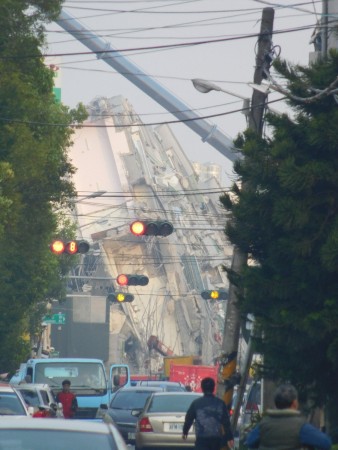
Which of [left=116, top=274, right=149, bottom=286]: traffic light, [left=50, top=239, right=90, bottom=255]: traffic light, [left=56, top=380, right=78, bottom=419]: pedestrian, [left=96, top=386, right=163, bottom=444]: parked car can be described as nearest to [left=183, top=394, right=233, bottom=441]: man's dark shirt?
[left=96, top=386, right=163, bottom=444]: parked car

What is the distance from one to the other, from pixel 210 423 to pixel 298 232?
2.96m

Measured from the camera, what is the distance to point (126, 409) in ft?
96.8

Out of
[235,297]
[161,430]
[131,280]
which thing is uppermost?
[131,280]

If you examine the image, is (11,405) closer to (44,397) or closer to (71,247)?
(44,397)

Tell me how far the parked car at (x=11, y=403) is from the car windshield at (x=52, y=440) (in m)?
10.8

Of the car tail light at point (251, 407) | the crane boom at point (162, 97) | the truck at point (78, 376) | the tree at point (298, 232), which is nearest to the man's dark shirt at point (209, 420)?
the tree at point (298, 232)

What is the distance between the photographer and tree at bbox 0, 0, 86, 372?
97.6 ft

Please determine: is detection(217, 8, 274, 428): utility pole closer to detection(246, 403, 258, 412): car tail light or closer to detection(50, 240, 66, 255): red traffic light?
detection(246, 403, 258, 412): car tail light

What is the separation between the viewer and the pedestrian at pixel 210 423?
53.8 feet

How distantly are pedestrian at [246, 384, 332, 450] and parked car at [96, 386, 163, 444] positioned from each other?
57.1 feet

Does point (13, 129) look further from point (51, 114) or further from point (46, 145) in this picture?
point (51, 114)

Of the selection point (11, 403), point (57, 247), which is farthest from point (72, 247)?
point (11, 403)

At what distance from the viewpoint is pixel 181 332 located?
345 feet

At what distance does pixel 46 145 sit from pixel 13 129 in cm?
341
